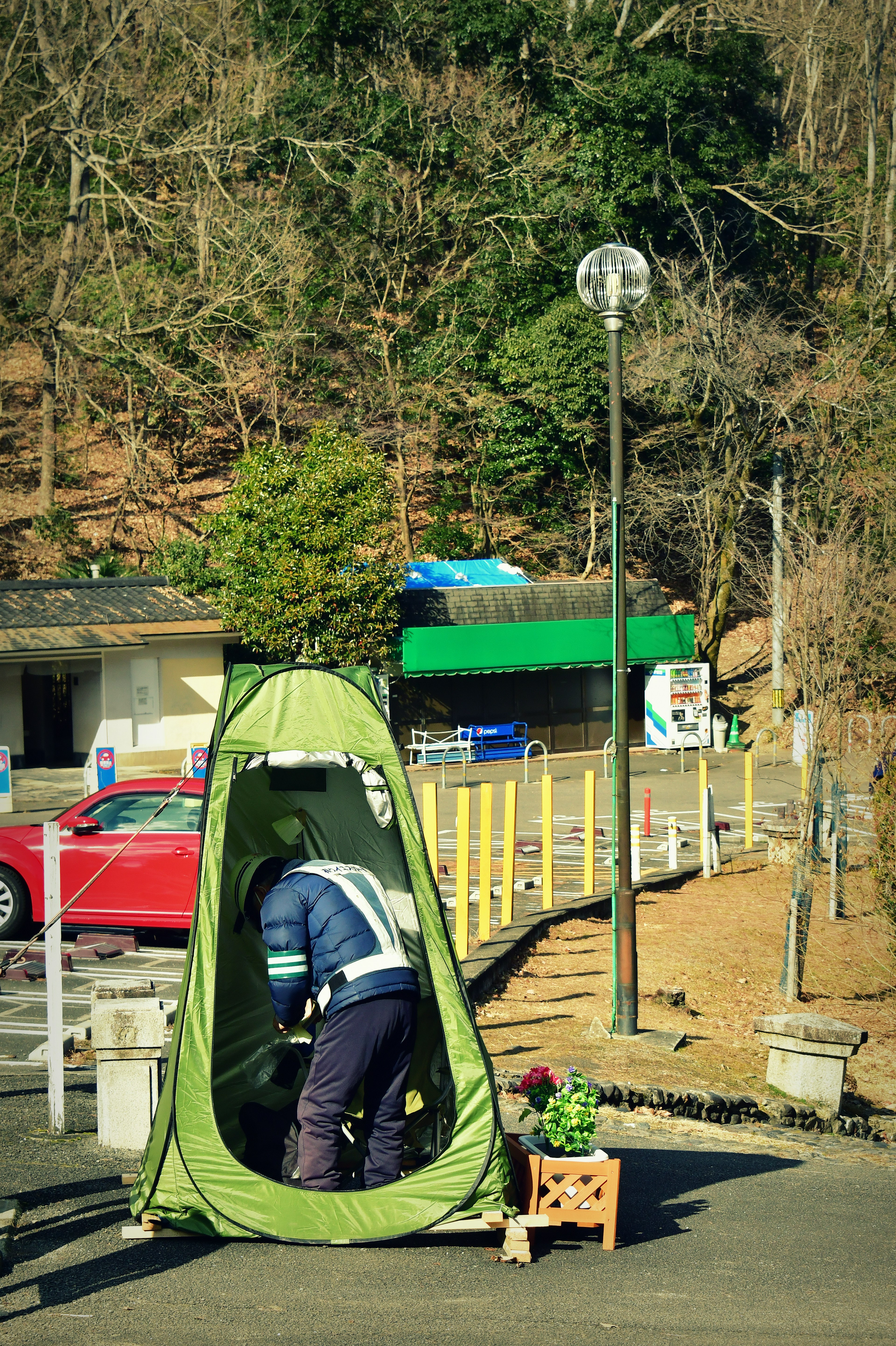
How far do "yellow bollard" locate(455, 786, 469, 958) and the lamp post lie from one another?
1.74 metres

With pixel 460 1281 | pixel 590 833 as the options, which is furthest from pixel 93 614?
→ pixel 460 1281

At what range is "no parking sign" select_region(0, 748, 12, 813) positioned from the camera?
16.1 metres

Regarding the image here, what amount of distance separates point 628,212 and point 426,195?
19.2 feet

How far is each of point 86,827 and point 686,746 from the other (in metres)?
20.0

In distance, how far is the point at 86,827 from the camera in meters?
10.9

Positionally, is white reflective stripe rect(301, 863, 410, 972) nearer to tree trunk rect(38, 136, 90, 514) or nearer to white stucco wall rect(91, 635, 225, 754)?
white stucco wall rect(91, 635, 225, 754)

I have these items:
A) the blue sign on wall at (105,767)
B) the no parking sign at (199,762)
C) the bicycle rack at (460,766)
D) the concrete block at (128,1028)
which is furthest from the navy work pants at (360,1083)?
the bicycle rack at (460,766)

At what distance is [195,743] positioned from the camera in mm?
25031

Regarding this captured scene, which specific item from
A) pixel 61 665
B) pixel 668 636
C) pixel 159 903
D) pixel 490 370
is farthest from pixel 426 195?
pixel 159 903

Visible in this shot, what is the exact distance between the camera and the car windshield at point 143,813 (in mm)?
11227

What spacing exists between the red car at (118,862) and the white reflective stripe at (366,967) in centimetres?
620

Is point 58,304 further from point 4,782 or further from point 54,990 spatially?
point 54,990

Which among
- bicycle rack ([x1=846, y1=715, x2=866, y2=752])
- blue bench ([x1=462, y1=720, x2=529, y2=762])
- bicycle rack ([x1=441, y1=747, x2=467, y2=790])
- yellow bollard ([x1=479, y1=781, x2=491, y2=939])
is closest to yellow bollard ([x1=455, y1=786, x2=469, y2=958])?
yellow bollard ([x1=479, y1=781, x2=491, y2=939])

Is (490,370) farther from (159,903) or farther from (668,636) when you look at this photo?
(159,903)
